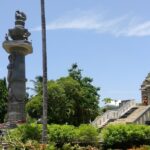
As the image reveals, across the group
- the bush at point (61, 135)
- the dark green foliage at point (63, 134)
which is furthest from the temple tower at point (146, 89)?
the bush at point (61, 135)

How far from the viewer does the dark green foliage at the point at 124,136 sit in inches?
1272

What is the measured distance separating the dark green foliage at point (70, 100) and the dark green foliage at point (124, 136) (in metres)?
18.8

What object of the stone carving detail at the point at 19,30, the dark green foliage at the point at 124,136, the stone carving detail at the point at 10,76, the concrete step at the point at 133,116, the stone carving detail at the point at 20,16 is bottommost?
the dark green foliage at the point at 124,136

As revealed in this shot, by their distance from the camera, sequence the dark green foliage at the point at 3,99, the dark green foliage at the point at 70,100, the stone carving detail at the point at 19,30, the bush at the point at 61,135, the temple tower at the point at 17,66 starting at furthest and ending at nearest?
1. the dark green foliage at the point at 3,99
2. the dark green foliage at the point at 70,100
3. the stone carving detail at the point at 19,30
4. the temple tower at the point at 17,66
5. the bush at the point at 61,135

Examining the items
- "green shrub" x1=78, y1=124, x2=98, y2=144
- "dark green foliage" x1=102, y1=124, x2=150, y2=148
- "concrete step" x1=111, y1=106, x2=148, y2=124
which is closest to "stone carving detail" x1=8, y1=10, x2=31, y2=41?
"concrete step" x1=111, y1=106, x2=148, y2=124

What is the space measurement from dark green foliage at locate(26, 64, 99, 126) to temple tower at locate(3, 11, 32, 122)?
9.72 meters

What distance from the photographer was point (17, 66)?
41719 mm

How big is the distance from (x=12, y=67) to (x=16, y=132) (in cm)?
1180

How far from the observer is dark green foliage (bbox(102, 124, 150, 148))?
106ft

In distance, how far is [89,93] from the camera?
57.5 metres

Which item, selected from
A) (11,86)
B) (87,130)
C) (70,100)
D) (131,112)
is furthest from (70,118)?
(87,130)

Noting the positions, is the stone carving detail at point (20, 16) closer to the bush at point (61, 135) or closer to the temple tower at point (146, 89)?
the bush at point (61, 135)

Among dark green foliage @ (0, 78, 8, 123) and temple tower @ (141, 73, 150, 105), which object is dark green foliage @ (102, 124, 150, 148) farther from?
dark green foliage @ (0, 78, 8, 123)

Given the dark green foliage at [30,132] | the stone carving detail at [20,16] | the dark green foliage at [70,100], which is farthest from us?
the dark green foliage at [70,100]
